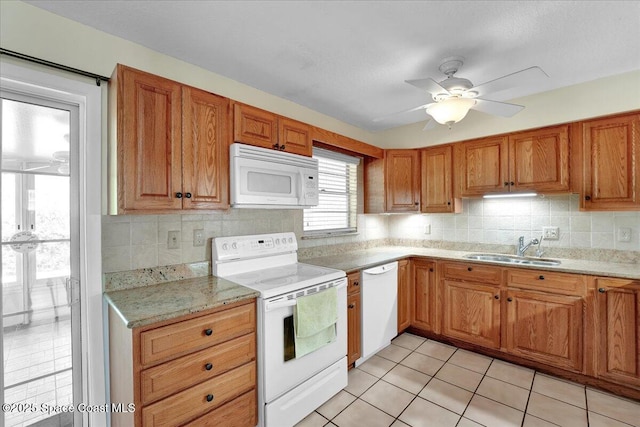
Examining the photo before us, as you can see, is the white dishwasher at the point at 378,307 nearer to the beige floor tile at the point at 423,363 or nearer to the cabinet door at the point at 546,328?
the beige floor tile at the point at 423,363

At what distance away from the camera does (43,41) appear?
1.57 meters

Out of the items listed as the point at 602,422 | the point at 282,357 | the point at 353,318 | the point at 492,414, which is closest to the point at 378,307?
the point at 353,318

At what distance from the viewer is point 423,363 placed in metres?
2.62

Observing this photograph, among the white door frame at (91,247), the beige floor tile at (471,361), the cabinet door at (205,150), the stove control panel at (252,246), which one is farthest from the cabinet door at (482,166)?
the white door frame at (91,247)

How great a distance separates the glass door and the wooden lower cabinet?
1.85 meters

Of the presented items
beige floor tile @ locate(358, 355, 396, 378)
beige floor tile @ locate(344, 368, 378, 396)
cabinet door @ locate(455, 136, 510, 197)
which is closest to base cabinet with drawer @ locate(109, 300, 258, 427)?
beige floor tile @ locate(344, 368, 378, 396)

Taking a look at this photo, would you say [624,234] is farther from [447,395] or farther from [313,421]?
[313,421]

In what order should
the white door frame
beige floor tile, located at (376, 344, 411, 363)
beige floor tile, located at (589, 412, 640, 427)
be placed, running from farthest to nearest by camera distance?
beige floor tile, located at (376, 344, 411, 363)
beige floor tile, located at (589, 412, 640, 427)
the white door frame

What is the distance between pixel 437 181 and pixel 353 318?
1872 mm

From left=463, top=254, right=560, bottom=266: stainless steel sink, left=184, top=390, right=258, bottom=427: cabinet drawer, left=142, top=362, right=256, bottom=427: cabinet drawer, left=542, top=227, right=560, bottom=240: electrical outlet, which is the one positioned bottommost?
left=184, top=390, right=258, bottom=427: cabinet drawer

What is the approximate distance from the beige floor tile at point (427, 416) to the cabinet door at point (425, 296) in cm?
107

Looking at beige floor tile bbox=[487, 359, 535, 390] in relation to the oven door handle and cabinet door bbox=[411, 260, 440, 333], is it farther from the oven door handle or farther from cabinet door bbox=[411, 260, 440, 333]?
the oven door handle

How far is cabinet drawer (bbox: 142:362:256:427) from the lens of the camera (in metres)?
1.36

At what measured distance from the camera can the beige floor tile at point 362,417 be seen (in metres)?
1.89
